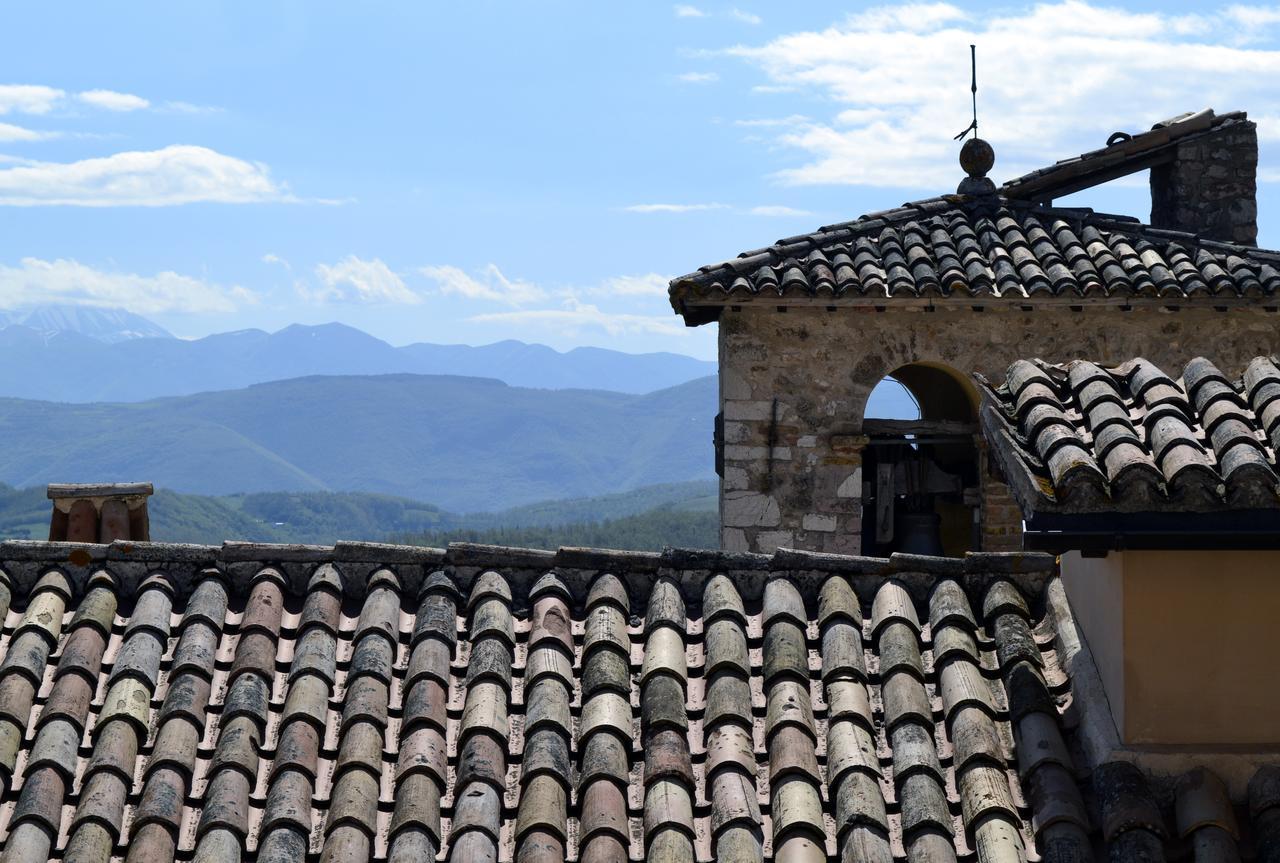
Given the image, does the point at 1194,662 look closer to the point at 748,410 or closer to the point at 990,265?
the point at 748,410

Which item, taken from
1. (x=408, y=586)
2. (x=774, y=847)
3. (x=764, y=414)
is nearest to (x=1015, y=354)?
(x=764, y=414)

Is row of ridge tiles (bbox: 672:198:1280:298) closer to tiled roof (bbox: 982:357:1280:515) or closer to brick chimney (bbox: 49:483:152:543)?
brick chimney (bbox: 49:483:152:543)

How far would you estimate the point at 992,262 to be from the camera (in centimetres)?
1062

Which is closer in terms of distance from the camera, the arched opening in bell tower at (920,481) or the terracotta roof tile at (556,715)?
the terracotta roof tile at (556,715)

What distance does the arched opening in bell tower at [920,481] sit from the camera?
34.7 ft

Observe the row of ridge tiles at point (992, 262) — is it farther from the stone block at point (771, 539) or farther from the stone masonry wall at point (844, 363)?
the stone block at point (771, 539)

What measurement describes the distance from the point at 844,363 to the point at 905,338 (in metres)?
0.44

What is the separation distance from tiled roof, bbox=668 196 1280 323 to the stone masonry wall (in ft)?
0.73

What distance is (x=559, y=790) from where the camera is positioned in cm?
473

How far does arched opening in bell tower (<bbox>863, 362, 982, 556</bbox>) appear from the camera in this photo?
1057 centimetres

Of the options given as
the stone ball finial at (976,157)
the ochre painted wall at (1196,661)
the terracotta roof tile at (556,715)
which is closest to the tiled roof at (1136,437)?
the terracotta roof tile at (556,715)

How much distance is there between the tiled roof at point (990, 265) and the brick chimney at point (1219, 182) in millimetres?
1013

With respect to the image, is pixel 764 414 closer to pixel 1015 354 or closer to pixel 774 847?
pixel 1015 354

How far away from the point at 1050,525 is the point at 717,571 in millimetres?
1757
